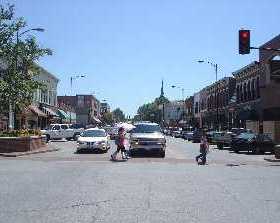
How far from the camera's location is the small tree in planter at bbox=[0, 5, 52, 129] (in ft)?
117

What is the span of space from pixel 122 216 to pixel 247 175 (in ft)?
32.6

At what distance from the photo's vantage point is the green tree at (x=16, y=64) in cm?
3569

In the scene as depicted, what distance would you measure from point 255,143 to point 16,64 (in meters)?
16.0

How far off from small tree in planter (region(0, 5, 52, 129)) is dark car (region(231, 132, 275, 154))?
13248 millimetres

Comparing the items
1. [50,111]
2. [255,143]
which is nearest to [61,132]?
[255,143]

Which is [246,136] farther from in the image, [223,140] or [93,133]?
[93,133]

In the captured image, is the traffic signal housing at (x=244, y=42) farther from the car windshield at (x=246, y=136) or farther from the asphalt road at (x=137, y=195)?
the car windshield at (x=246, y=136)

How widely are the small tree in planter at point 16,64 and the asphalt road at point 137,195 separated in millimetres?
14609

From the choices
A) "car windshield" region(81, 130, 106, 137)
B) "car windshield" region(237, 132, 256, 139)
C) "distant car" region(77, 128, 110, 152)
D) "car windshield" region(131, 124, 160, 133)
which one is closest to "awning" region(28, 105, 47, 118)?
"car windshield" region(81, 130, 106, 137)

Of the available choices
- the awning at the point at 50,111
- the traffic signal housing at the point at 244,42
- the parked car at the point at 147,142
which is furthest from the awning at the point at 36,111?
the traffic signal housing at the point at 244,42

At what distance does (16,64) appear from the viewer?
37594mm

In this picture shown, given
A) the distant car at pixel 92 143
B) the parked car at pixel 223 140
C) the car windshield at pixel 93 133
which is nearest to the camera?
the distant car at pixel 92 143

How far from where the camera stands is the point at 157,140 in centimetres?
3048

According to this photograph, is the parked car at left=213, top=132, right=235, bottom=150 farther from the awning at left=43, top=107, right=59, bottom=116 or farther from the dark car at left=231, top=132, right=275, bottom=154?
the awning at left=43, top=107, right=59, bottom=116
